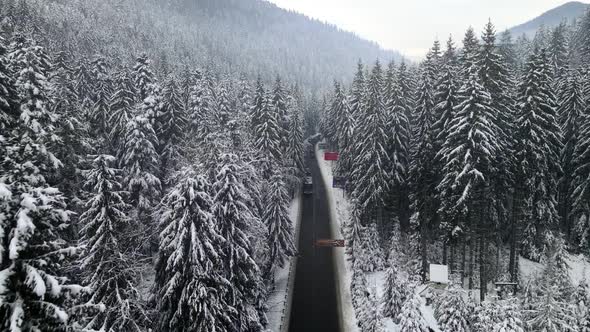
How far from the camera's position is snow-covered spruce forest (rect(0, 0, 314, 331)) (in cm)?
1022

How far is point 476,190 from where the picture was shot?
2888cm

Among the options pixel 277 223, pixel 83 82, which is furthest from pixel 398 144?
pixel 83 82

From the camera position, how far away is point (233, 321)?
22625 mm

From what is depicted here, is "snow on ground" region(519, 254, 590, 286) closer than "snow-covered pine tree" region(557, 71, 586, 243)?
Yes

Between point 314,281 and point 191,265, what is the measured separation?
21.4 meters

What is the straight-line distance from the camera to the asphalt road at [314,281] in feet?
107

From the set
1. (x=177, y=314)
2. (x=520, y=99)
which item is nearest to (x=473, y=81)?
(x=520, y=99)

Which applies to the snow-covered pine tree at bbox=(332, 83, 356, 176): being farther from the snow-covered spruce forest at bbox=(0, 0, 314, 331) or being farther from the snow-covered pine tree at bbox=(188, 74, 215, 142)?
the snow-covered pine tree at bbox=(188, 74, 215, 142)

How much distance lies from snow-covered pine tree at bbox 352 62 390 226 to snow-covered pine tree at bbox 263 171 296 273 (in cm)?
821

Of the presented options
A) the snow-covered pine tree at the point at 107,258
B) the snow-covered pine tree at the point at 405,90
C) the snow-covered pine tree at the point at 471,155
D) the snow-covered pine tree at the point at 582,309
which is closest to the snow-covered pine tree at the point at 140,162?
the snow-covered pine tree at the point at 107,258

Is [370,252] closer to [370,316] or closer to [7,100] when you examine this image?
[370,316]

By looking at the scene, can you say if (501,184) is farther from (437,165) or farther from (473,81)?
(473,81)

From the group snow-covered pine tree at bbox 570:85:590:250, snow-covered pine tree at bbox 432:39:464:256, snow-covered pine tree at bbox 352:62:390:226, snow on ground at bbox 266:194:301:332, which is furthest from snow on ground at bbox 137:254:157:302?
snow-covered pine tree at bbox 570:85:590:250

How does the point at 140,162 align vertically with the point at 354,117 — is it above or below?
below
